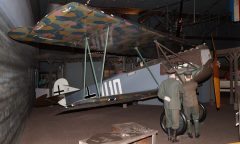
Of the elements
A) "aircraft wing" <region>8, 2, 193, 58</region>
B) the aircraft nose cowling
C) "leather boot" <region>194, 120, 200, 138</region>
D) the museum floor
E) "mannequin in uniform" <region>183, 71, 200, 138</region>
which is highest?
"aircraft wing" <region>8, 2, 193, 58</region>

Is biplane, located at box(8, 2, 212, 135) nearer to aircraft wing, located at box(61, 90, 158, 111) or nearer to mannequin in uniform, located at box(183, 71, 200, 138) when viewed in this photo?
aircraft wing, located at box(61, 90, 158, 111)

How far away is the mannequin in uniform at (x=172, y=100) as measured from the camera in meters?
5.38

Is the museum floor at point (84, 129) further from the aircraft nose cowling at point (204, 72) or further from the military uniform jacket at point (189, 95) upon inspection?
the aircraft nose cowling at point (204, 72)

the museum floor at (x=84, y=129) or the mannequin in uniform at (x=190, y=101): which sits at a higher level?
the mannequin in uniform at (x=190, y=101)

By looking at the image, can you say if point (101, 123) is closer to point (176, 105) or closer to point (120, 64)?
point (176, 105)

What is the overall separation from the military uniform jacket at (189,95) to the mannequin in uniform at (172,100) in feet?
0.63

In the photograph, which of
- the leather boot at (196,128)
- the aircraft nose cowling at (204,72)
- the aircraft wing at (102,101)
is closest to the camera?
the aircraft wing at (102,101)

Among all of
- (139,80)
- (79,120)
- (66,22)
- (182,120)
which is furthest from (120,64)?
(66,22)

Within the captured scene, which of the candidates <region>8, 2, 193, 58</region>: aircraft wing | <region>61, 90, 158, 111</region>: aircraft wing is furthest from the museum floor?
<region>8, 2, 193, 58</region>: aircraft wing

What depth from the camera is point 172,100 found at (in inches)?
212

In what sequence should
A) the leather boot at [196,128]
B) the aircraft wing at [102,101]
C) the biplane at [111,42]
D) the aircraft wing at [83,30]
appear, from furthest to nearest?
the leather boot at [196,128]
the aircraft wing at [102,101]
the biplane at [111,42]
the aircraft wing at [83,30]

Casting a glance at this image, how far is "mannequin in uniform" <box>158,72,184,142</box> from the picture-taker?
538 centimetres

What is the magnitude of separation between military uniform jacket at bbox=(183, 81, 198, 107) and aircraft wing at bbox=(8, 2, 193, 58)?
1161 millimetres

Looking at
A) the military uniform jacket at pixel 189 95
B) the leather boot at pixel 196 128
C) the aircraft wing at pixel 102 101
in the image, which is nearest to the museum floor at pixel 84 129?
the leather boot at pixel 196 128
